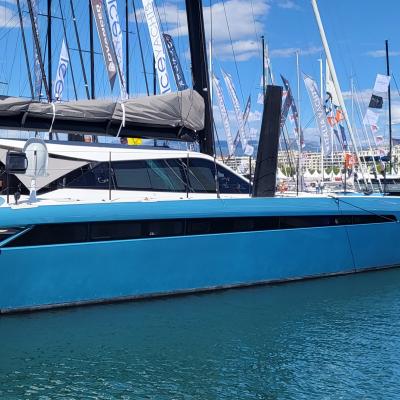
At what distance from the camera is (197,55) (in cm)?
1101

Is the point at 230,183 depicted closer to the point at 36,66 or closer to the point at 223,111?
the point at 36,66

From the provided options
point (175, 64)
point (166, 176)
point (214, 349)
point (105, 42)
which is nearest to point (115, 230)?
point (166, 176)

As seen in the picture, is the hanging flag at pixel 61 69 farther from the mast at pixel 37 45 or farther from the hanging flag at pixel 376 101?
the hanging flag at pixel 376 101

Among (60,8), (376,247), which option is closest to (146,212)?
(376,247)

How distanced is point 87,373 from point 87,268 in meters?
2.54

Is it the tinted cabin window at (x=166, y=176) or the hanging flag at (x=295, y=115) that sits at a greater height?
the hanging flag at (x=295, y=115)

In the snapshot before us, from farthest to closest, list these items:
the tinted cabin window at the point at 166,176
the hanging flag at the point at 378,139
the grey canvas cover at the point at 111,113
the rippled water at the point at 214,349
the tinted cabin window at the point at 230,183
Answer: the hanging flag at the point at 378,139
the tinted cabin window at the point at 230,183
the tinted cabin window at the point at 166,176
the grey canvas cover at the point at 111,113
the rippled water at the point at 214,349

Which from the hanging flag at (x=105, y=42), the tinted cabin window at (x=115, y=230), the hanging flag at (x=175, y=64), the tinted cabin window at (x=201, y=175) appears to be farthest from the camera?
the hanging flag at (x=175, y=64)

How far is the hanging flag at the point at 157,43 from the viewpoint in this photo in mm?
17431

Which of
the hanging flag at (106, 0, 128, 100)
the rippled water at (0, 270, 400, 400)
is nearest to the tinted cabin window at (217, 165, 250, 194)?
the rippled water at (0, 270, 400, 400)

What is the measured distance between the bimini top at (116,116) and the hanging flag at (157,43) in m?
7.58

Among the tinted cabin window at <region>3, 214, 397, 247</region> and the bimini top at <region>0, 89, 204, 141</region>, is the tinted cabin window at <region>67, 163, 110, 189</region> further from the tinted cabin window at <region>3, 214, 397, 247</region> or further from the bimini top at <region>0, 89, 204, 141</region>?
the tinted cabin window at <region>3, 214, 397, 247</region>

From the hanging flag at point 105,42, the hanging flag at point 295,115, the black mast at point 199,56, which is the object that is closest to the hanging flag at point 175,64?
the hanging flag at point 105,42

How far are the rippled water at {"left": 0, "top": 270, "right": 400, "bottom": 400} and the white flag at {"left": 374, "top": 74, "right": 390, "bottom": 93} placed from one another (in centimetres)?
1827
